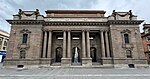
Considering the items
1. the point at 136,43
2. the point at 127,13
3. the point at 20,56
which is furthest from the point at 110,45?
the point at 20,56

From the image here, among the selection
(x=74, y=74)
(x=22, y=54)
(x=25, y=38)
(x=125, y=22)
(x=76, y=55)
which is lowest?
(x=74, y=74)

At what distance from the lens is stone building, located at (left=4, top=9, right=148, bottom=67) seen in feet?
66.0

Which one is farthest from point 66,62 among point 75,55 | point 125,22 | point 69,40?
point 125,22

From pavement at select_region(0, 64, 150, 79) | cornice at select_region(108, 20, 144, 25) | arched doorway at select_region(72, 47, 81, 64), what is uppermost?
cornice at select_region(108, 20, 144, 25)

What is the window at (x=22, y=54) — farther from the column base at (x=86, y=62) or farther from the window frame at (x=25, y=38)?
the column base at (x=86, y=62)

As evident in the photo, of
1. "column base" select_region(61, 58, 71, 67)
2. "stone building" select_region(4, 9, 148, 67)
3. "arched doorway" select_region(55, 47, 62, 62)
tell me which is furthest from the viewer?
"arched doorway" select_region(55, 47, 62, 62)

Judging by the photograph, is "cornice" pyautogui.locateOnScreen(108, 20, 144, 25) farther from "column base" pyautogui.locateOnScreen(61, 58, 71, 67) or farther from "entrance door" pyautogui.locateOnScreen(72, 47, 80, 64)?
"column base" pyautogui.locateOnScreen(61, 58, 71, 67)

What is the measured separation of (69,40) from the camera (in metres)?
21.7

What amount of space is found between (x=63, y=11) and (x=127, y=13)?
1370cm

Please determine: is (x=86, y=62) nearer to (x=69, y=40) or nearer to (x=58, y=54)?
(x=69, y=40)

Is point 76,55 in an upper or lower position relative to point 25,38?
lower

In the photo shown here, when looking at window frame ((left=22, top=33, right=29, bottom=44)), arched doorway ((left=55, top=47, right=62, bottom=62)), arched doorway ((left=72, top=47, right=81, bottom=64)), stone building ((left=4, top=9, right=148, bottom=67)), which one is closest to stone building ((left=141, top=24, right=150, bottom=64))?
stone building ((left=4, top=9, right=148, bottom=67))

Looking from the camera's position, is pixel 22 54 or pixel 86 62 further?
pixel 22 54

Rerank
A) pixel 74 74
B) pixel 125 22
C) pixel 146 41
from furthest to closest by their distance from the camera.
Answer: pixel 146 41, pixel 125 22, pixel 74 74
